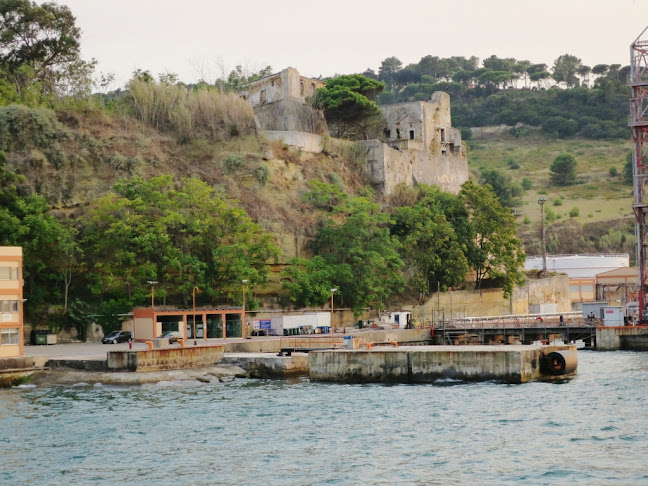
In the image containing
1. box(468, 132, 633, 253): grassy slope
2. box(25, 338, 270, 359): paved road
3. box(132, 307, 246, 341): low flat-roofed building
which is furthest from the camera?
box(468, 132, 633, 253): grassy slope

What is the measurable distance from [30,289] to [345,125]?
43396mm

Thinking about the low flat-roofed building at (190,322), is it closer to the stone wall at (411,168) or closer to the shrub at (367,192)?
the shrub at (367,192)

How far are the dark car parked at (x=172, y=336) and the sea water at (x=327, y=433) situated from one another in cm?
1120

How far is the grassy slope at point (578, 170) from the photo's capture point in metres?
140

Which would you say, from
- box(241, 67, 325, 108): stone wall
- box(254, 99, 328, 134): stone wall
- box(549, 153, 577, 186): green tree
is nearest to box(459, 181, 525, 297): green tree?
box(254, 99, 328, 134): stone wall

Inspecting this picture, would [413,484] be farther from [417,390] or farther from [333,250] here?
[333,250]

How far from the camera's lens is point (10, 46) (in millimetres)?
80875

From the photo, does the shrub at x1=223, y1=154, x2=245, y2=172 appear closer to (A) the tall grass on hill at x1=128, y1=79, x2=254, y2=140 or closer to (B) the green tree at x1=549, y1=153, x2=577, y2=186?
(A) the tall grass on hill at x1=128, y1=79, x2=254, y2=140

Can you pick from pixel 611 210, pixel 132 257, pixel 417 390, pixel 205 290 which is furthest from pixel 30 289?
pixel 611 210

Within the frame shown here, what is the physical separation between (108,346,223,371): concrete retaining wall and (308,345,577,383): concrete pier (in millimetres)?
5761

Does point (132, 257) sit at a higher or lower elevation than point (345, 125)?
lower

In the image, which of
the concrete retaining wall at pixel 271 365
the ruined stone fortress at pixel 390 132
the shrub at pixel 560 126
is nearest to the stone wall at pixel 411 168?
the ruined stone fortress at pixel 390 132

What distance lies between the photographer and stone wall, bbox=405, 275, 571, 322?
262ft

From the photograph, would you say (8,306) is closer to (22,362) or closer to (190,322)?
(22,362)
